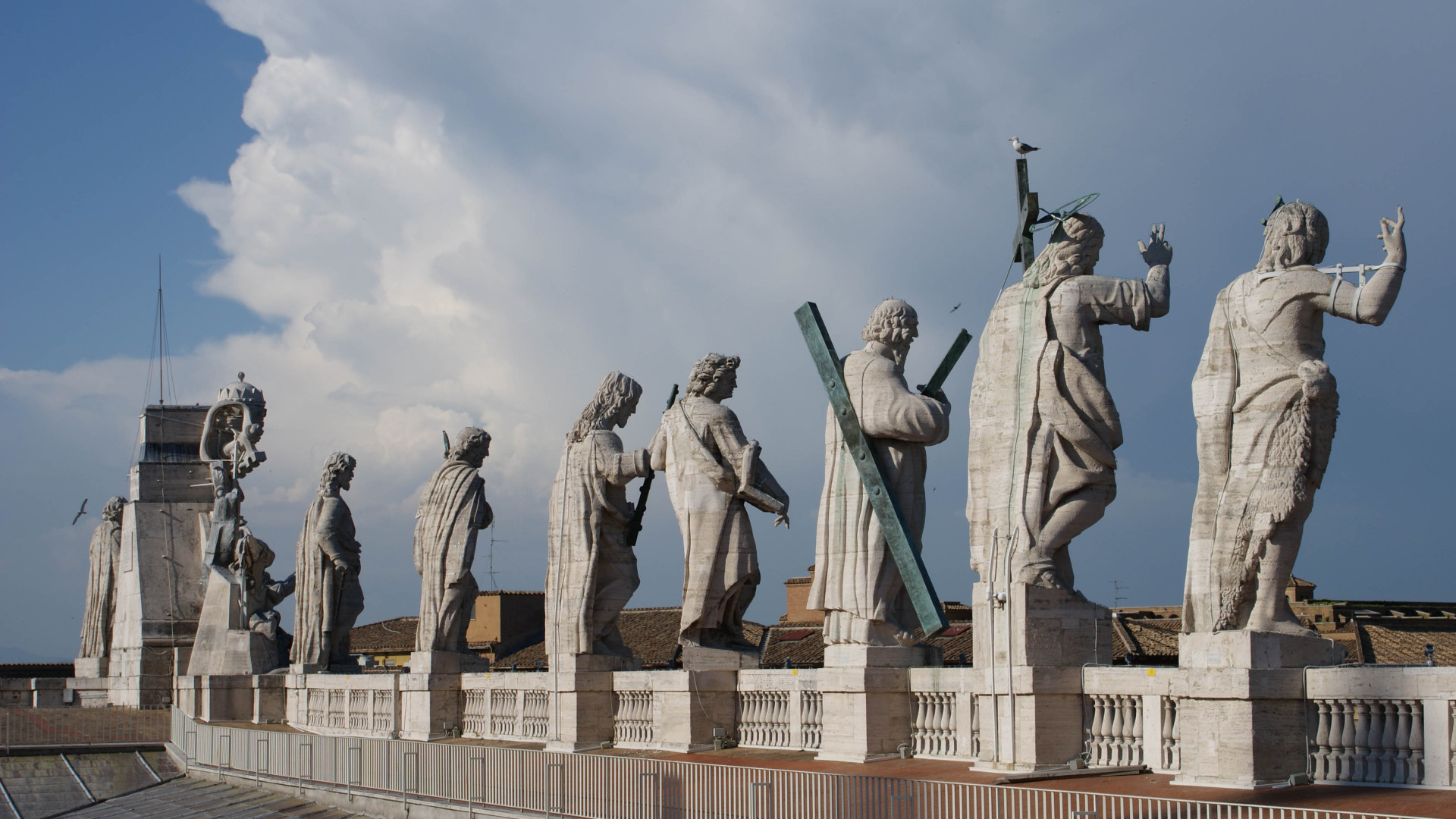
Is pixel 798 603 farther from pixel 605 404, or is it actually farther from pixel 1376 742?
pixel 1376 742

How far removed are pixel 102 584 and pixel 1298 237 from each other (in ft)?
84.6

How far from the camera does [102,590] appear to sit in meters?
29.1

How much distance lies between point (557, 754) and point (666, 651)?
19.9 m

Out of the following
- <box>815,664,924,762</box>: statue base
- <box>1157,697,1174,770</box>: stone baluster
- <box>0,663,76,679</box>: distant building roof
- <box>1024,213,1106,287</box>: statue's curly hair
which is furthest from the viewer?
<box>0,663,76,679</box>: distant building roof

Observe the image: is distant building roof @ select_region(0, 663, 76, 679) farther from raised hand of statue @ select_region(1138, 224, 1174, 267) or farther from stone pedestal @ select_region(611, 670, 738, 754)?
raised hand of statue @ select_region(1138, 224, 1174, 267)

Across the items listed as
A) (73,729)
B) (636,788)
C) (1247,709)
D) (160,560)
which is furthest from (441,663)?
(1247,709)

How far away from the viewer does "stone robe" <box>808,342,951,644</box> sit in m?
12.5

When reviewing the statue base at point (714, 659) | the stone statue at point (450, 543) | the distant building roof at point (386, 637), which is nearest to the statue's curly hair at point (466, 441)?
the stone statue at point (450, 543)

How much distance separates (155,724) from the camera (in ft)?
78.9

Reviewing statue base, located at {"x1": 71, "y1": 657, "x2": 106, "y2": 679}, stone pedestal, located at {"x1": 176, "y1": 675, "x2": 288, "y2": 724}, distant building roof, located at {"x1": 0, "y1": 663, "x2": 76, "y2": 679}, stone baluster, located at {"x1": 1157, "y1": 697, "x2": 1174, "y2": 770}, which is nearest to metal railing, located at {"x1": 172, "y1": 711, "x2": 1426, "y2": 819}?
stone baluster, located at {"x1": 1157, "y1": 697, "x2": 1174, "y2": 770}

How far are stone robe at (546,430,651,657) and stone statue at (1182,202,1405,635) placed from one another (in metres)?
7.31

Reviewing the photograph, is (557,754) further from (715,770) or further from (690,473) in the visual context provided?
(690,473)

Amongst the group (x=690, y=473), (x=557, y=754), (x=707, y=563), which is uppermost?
(x=690, y=473)

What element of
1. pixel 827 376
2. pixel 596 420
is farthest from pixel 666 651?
pixel 827 376
